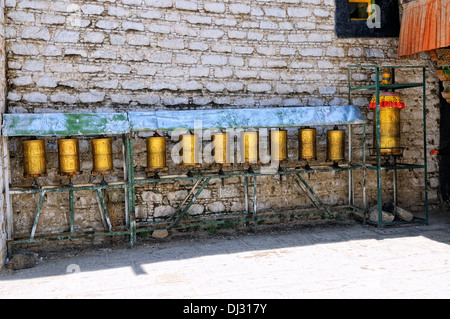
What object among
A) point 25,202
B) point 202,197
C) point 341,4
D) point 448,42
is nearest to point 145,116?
point 202,197

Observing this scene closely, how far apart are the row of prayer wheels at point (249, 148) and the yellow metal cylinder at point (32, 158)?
150 cm

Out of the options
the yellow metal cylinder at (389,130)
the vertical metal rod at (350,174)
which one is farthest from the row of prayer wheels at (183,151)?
the yellow metal cylinder at (389,130)

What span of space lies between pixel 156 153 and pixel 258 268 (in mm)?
2317

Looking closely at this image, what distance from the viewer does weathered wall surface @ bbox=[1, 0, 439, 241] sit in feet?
20.2

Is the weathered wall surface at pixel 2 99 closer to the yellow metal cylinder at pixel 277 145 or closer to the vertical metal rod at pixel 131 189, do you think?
the vertical metal rod at pixel 131 189

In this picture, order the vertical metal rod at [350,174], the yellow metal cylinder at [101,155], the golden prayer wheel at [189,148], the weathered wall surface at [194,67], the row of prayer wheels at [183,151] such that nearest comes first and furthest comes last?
the row of prayer wheels at [183,151] → the yellow metal cylinder at [101,155] → the weathered wall surface at [194,67] → the golden prayer wheel at [189,148] → the vertical metal rod at [350,174]

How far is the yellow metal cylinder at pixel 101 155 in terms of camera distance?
233 inches

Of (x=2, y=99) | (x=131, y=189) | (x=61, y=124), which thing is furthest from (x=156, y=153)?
(x=2, y=99)

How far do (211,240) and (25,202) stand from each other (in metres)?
2.86

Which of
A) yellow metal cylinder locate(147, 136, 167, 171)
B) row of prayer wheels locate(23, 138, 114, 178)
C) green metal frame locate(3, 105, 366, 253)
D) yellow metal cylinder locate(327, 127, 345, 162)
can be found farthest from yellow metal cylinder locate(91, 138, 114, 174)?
yellow metal cylinder locate(327, 127, 345, 162)

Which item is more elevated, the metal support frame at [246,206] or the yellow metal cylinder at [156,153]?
the yellow metal cylinder at [156,153]

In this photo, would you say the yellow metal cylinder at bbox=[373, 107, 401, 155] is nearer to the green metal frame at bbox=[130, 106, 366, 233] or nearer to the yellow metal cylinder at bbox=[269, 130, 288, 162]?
the green metal frame at bbox=[130, 106, 366, 233]

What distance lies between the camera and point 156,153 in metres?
6.17

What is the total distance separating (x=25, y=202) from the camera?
20.0 feet
